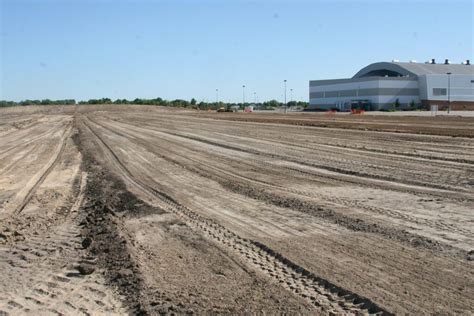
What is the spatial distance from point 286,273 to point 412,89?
127 meters

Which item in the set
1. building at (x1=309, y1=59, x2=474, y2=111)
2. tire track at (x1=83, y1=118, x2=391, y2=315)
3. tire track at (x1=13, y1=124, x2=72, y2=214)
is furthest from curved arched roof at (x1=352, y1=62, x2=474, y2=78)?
tire track at (x1=83, y1=118, x2=391, y2=315)

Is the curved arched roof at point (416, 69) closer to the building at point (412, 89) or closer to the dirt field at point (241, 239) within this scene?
the building at point (412, 89)

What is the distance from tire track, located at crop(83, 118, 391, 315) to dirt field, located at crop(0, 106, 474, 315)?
0.02 metres

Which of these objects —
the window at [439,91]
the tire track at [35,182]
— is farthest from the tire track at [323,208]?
the window at [439,91]

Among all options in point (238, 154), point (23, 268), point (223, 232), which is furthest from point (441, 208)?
point (238, 154)

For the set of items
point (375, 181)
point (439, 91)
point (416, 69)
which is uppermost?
point (416, 69)

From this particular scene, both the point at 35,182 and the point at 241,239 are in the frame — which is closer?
the point at 241,239

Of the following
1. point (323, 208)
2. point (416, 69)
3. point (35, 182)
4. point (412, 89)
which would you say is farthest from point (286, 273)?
point (416, 69)

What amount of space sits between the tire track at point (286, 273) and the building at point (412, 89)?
11680 cm

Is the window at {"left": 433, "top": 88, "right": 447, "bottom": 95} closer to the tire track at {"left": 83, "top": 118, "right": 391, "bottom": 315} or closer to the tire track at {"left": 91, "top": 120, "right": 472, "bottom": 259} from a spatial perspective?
the tire track at {"left": 91, "top": 120, "right": 472, "bottom": 259}

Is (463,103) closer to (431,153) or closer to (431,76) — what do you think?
(431,76)

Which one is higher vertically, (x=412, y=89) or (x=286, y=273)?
(x=412, y=89)

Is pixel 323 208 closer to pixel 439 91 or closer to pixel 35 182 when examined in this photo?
pixel 35 182

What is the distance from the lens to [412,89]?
5002 inches
